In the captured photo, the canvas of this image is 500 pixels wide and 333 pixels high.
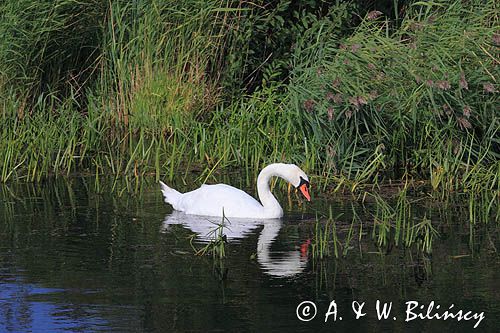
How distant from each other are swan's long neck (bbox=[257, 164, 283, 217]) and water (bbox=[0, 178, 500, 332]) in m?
0.17

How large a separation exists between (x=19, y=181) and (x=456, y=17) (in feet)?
13.6

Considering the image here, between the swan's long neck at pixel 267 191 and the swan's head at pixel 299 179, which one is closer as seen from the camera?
the swan's long neck at pixel 267 191

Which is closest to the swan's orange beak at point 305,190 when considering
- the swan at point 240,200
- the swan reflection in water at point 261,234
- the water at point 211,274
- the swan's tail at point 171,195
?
the swan at point 240,200

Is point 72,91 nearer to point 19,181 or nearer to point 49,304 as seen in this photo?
point 19,181

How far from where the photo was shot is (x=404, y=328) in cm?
682

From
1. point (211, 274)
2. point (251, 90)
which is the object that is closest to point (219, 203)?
point (211, 274)

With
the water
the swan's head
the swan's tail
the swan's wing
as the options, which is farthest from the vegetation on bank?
the water

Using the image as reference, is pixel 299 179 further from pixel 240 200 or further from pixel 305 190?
pixel 240 200

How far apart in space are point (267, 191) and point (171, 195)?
32.8 inches

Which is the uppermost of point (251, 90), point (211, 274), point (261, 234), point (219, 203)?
point (251, 90)

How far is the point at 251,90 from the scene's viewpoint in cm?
1405

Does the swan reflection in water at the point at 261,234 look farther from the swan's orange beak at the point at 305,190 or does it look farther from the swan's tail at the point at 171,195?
the swan's orange beak at the point at 305,190

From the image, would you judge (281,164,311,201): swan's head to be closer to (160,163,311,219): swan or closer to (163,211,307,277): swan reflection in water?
(160,163,311,219): swan

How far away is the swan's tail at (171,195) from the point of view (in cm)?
1048
